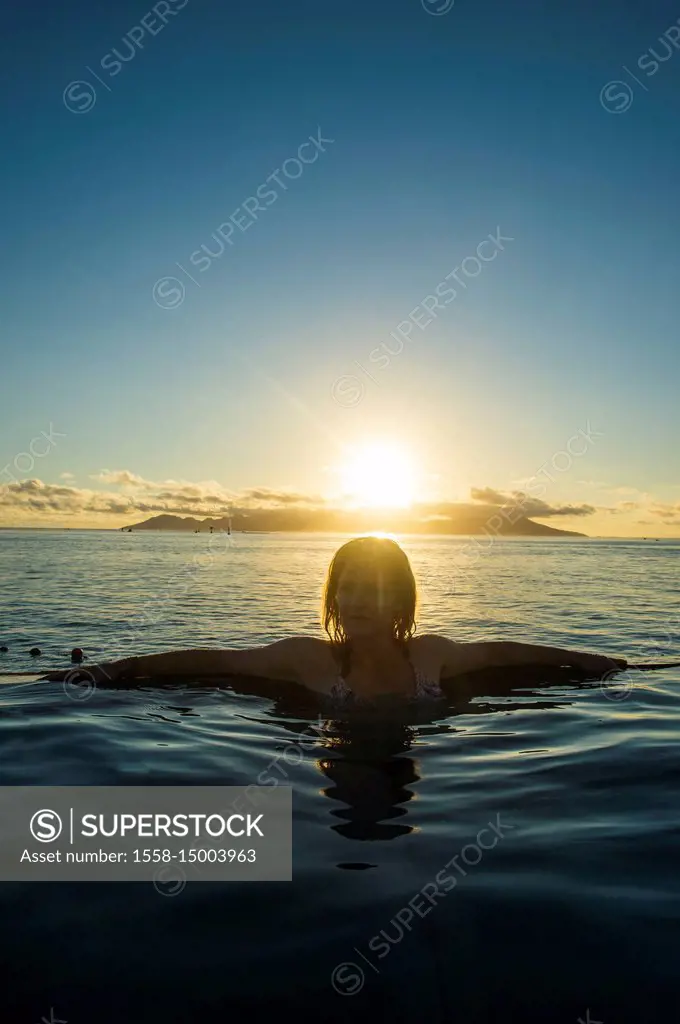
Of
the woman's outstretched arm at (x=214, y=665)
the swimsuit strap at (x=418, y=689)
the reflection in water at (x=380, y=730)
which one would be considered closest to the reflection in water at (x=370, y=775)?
the reflection in water at (x=380, y=730)

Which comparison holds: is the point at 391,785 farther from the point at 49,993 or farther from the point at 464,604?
the point at 464,604

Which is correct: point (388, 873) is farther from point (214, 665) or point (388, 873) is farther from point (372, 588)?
point (214, 665)

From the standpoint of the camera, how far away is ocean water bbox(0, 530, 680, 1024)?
289 centimetres

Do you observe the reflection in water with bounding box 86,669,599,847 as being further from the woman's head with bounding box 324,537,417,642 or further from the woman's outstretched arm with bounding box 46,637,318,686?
the woman's head with bounding box 324,537,417,642

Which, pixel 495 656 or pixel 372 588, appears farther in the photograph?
pixel 495 656

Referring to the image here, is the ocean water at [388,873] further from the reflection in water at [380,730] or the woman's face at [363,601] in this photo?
the woman's face at [363,601]

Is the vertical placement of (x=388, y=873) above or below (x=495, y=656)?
below

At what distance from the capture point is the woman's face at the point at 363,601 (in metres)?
7.39

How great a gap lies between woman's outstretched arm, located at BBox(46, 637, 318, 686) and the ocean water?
316 millimetres

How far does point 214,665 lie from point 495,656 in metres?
3.38

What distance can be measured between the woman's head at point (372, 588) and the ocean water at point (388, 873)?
1.00 meters

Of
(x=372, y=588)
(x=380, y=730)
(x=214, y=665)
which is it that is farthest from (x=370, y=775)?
(x=214, y=665)

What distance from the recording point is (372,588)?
7.42 metres

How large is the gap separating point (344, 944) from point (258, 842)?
1213mm
